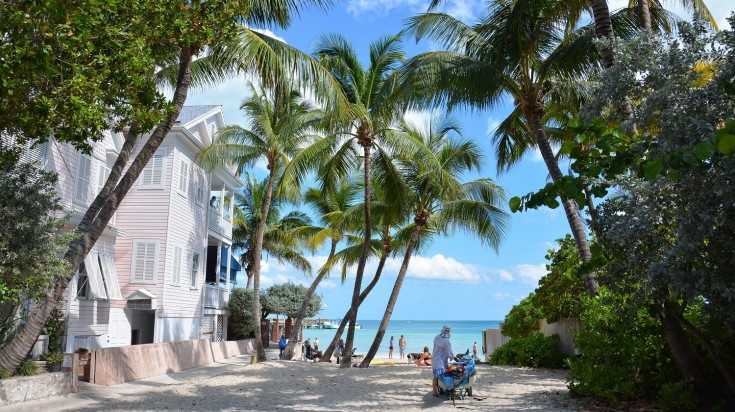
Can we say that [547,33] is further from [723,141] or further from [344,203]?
[344,203]

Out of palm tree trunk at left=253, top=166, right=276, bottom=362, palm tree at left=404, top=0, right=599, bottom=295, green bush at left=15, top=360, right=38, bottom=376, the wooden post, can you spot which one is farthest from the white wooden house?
palm tree at left=404, top=0, right=599, bottom=295

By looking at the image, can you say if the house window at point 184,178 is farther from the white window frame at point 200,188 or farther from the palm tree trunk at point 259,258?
the palm tree trunk at point 259,258

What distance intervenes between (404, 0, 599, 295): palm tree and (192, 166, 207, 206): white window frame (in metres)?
14.3

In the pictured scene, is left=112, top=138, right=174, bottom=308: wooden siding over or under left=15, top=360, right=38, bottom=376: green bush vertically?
over

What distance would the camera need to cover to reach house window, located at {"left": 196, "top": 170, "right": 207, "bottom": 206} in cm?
2666

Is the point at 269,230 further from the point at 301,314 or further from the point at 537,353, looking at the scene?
the point at 537,353

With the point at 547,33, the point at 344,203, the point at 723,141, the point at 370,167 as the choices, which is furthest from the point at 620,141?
the point at 344,203

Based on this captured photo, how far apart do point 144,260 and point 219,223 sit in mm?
6630

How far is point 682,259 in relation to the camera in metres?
7.32

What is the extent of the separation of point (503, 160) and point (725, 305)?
10462 millimetres

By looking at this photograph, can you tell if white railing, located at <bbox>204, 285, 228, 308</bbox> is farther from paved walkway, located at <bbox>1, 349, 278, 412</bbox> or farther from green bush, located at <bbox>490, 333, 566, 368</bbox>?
green bush, located at <bbox>490, 333, 566, 368</bbox>

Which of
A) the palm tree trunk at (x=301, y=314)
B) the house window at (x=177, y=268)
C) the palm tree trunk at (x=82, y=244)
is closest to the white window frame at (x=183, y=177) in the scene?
the house window at (x=177, y=268)

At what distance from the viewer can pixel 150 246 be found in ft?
76.4

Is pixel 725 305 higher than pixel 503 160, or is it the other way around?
pixel 503 160
